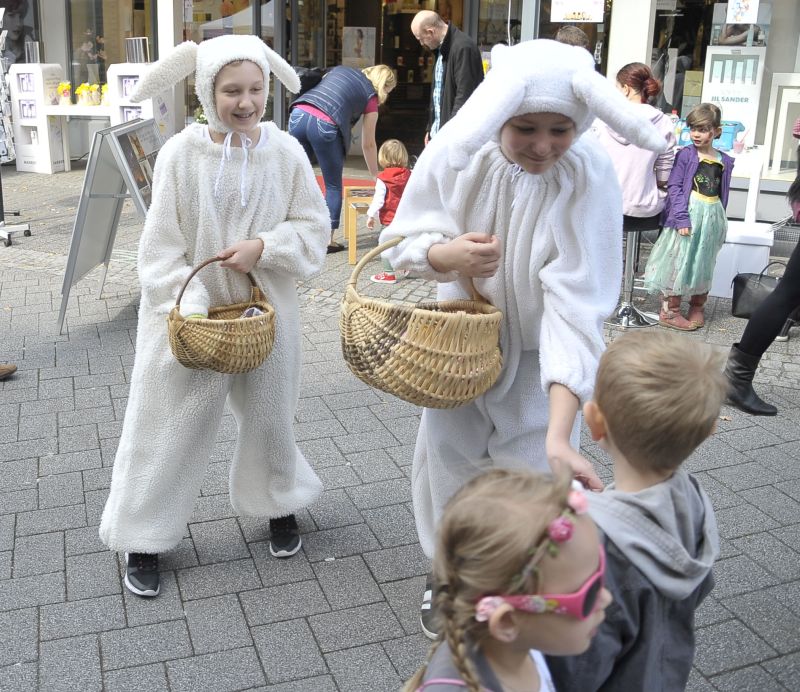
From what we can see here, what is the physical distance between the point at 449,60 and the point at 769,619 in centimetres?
615

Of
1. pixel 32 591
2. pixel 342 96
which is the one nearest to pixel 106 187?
pixel 342 96

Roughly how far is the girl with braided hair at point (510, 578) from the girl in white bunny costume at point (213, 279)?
6.08ft

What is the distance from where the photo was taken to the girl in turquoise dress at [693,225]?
21.2 feet

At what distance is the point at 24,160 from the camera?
13266 mm

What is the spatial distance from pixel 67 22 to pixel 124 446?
1283cm

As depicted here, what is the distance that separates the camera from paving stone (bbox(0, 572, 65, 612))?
11.0ft

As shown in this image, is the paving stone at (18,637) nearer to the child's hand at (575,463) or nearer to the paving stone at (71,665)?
the paving stone at (71,665)

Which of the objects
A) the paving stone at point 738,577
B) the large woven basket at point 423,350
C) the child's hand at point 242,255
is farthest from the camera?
the paving stone at point 738,577

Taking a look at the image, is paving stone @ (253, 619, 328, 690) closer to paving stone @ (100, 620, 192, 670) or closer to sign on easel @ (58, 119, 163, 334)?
paving stone @ (100, 620, 192, 670)

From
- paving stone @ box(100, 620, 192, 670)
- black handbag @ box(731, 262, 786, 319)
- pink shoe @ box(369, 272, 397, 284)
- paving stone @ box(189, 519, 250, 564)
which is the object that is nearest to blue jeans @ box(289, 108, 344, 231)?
pink shoe @ box(369, 272, 397, 284)

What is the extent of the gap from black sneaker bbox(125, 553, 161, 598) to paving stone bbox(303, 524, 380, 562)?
0.57m

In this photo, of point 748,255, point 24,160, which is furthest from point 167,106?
point 748,255

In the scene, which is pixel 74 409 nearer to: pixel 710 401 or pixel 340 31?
pixel 710 401

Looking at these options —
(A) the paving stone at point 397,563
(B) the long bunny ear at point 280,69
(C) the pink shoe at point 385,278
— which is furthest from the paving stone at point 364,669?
(C) the pink shoe at point 385,278
